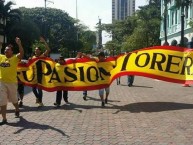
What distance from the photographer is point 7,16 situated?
64438 mm

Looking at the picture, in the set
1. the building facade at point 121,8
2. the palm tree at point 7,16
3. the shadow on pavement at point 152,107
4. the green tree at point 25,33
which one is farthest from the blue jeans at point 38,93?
the building facade at point 121,8

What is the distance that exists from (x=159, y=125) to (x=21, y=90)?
5.29 metres

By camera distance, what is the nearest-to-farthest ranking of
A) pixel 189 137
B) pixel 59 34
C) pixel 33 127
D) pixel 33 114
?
pixel 189 137, pixel 33 127, pixel 33 114, pixel 59 34

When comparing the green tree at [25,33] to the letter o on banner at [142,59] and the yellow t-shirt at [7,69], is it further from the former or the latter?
the yellow t-shirt at [7,69]

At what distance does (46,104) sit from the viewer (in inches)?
527

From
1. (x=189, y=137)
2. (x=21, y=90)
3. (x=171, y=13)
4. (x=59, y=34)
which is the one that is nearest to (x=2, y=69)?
(x=21, y=90)

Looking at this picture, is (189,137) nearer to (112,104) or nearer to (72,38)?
(112,104)

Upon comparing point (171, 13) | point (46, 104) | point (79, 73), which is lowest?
point (46, 104)

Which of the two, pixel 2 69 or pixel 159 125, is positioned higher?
pixel 2 69

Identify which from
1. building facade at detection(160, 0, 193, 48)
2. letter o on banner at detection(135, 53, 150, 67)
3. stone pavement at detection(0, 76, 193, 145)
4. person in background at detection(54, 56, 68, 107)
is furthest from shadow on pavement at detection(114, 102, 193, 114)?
building facade at detection(160, 0, 193, 48)

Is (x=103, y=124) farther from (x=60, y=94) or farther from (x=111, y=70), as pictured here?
(x=111, y=70)

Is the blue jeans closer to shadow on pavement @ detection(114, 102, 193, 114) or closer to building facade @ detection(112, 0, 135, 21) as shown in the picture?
shadow on pavement @ detection(114, 102, 193, 114)

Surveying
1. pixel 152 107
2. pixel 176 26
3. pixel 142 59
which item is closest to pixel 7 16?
pixel 176 26

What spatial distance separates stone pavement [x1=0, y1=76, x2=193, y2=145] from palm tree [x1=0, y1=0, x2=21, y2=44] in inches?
2009
